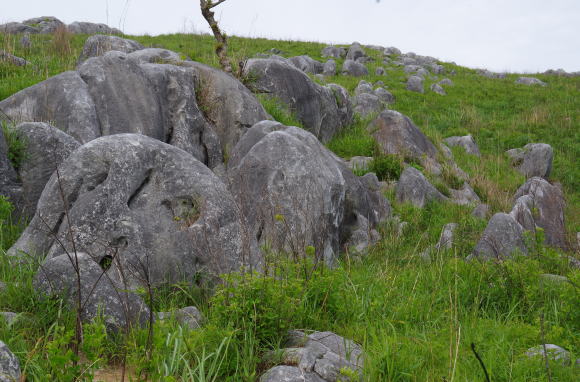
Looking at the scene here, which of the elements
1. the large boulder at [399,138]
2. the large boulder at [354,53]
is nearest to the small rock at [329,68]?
the large boulder at [354,53]

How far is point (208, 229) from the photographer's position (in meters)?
5.68

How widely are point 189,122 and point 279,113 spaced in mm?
2936

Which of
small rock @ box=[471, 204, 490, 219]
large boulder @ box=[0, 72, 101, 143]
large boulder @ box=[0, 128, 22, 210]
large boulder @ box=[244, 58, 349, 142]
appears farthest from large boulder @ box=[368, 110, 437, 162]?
large boulder @ box=[0, 128, 22, 210]

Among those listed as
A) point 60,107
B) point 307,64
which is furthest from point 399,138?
point 307,64

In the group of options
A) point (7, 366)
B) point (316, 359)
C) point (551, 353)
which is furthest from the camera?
point (551, 353)

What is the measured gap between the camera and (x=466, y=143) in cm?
1675

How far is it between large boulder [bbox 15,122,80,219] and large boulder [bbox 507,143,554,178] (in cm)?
1328

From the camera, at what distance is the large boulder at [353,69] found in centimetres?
2495

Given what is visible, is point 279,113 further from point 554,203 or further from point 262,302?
point 262,302

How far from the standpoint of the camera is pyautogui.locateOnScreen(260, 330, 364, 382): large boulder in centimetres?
333

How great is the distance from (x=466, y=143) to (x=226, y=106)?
32.9 ft

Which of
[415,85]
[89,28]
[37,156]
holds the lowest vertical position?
[37,156]

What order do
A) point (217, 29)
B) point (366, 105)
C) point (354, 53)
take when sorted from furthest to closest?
1. point (354, 53)
2. point (366, 105)
3. point (217, 29)

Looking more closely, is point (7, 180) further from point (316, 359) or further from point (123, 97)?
point (316, 359)
